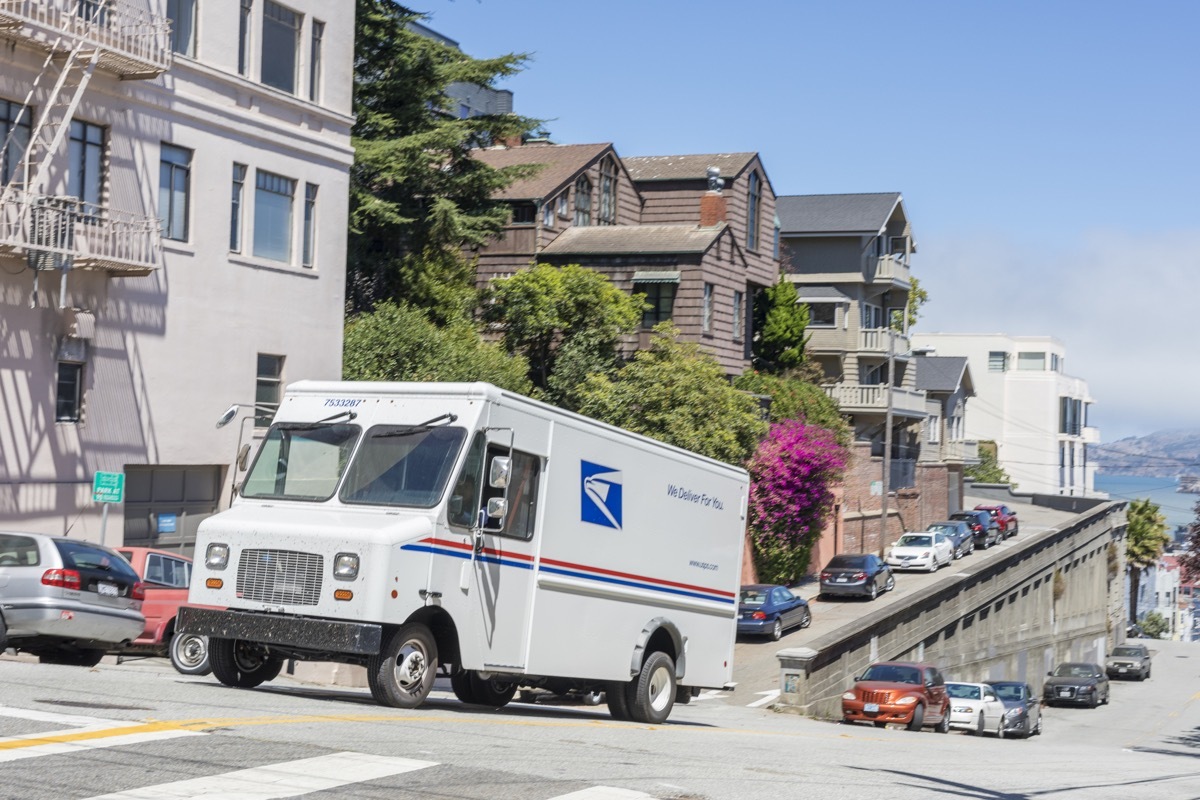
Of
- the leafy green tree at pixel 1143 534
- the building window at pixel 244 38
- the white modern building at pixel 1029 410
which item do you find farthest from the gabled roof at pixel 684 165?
the white modern building at pixel 1029 410

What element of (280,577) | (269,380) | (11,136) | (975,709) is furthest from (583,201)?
(280,577)

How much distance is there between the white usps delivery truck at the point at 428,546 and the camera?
44.4 feet

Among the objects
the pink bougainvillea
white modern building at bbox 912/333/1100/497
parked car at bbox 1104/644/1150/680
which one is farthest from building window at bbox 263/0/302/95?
white modern building at bbox 912/333/1100/497

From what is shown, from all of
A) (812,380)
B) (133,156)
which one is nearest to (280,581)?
(133,156)

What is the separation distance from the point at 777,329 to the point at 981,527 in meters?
13.1

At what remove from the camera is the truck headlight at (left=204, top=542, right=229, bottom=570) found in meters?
14.1

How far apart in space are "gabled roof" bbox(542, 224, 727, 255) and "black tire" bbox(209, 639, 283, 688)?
35.1 m

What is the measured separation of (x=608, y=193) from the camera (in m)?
54.0

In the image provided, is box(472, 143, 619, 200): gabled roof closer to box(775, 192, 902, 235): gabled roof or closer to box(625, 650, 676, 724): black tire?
box(775, 192, 902, 235): gabled roof

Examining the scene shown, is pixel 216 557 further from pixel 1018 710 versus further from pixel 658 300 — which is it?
pixel 658 300

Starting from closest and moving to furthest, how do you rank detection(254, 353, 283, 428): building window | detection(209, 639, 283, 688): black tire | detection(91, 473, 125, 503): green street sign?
detection(209, 639, 283, 688): black tire < detection(91, 473, 125, 503): green street sign < detection(254, 353, 283, 428): building window

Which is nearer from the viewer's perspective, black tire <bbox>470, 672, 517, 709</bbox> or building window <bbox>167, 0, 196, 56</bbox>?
black tire <bbox>470, 672, 517, 709</bbox>

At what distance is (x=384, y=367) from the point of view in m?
37.8

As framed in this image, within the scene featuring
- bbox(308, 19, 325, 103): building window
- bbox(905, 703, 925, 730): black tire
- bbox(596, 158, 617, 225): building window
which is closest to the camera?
bbox(905, 703, 925, 730): black tire
